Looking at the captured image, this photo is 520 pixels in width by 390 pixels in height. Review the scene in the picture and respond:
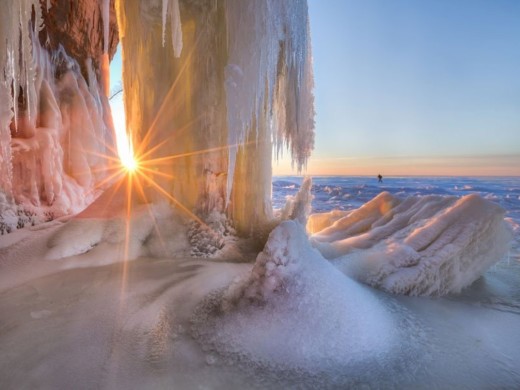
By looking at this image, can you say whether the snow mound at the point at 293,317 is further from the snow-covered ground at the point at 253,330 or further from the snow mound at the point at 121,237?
the snow mound at the point at 121,237

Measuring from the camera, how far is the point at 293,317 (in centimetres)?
204

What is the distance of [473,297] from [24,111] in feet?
32.6

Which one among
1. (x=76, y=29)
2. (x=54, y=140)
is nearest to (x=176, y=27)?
(x=54, y=140)

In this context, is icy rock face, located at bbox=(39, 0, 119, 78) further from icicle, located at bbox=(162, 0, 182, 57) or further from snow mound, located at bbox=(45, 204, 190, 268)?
snow mound, located at bbox=(45, 204, 190, 268)

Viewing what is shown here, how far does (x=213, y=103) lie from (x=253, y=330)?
123 inches

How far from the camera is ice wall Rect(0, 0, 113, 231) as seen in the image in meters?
6.72

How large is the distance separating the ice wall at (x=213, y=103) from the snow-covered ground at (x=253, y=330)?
145 cm

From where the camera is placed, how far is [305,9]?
13.1 feet

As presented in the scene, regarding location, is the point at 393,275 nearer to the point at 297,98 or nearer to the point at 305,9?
the point at 297,98

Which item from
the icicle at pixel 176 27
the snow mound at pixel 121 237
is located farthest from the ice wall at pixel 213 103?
the snow mound at pixel 121 237

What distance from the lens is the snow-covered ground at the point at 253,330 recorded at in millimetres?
→ 1677

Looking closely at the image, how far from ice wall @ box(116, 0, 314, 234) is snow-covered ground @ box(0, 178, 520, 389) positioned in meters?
1.45

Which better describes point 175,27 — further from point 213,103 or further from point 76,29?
point 76,29

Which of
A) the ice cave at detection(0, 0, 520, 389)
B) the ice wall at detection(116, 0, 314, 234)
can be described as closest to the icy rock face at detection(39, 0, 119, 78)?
the ice wall at detection(116, 0, 314, 234)
